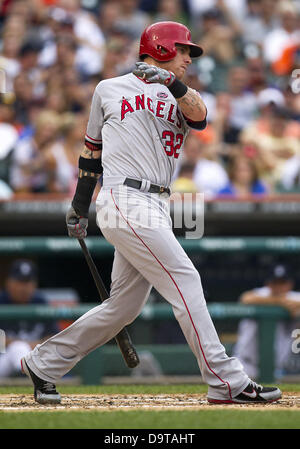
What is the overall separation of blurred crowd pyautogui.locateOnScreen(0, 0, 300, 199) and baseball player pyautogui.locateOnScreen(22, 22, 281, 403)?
3231mm

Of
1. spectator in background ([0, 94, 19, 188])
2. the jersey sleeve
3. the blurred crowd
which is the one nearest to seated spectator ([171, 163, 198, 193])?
the blurred crowd

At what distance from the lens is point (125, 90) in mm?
4504

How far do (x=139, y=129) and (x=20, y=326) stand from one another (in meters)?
3.03

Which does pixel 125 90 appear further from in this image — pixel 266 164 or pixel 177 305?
pixel 266 164

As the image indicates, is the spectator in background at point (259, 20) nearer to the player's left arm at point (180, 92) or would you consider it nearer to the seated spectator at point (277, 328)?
the seated spectator at point (277, 328)

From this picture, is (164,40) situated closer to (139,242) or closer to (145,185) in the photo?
(145,185)

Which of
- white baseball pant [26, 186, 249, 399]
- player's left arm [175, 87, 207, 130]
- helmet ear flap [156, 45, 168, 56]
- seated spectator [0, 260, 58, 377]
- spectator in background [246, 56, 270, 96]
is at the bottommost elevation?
seated spectator [0, 260, 58, 377]

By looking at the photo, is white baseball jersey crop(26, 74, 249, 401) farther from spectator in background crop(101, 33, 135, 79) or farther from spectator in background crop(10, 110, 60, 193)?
spectator in background crop(101, 33, 135, 79)

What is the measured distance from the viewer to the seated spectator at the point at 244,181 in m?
8.15

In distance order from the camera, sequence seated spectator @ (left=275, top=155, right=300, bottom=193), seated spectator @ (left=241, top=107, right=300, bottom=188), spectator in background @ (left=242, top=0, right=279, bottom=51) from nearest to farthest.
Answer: seated spectator @ (left=275, top=155, right=300, bottom=193), seated spectator @ (left=241, top=107, right=300, bottom=188), spectator in background @ (left=242, top=0, right=279, bottom=51)

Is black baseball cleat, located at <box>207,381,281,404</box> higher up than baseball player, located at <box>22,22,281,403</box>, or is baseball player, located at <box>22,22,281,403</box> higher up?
baseball player, located at <box>22,22,281,403</box>

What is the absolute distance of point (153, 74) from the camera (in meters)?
4.18

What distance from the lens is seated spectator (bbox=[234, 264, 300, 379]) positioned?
693cm

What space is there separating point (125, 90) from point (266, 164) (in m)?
4.40
